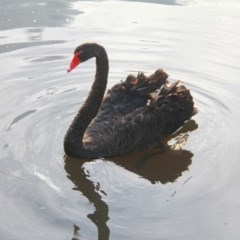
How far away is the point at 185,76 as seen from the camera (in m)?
6.28

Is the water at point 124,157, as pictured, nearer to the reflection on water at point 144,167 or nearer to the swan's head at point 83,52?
the reflection on water at point 144,167

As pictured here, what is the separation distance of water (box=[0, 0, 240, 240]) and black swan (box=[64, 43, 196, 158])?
0.46 ft

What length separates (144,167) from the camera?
4.59 m

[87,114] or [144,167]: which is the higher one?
[87,114]

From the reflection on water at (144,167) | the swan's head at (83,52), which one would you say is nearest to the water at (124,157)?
the reflection on water at (144,167)

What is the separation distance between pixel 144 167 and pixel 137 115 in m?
0.48

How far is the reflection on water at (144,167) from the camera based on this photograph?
4.12m

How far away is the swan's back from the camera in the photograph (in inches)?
182

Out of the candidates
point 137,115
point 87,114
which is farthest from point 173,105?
point 87,114

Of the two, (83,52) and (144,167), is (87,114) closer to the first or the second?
(83,52)

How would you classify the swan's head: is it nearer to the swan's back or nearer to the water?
the swan's back

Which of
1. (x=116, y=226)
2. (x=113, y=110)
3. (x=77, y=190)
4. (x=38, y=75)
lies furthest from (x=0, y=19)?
(x=116, y=226)

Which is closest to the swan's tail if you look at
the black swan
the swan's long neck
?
the black swan

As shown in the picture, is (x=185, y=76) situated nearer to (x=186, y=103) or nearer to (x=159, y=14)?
(x=186, y=103)
